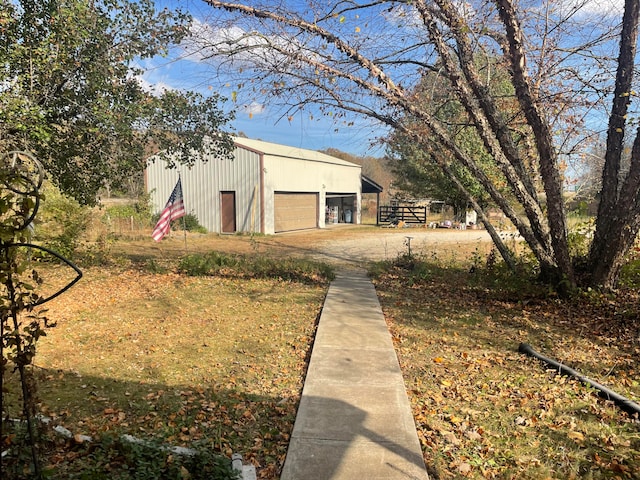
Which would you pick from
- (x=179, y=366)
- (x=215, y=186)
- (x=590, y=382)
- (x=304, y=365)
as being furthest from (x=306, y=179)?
(x=590, y=382)

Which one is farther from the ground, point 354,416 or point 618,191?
point 618,191

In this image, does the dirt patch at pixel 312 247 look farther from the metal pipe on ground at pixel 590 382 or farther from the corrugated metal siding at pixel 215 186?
the metal pipe on ground at pixel 590 382

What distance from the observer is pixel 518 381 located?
4.55 metres

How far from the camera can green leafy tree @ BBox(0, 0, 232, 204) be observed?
6.86 metres

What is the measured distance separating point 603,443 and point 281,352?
11.4 ft

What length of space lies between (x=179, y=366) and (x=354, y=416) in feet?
7.51

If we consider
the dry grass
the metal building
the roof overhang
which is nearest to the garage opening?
the roof overhang

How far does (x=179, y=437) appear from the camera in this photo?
335 cm

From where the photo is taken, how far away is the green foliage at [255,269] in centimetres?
1043

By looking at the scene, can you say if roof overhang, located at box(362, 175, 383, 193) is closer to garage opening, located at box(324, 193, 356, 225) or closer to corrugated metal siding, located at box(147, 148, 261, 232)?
garage opening, located at box(324, 193, 356, 225)

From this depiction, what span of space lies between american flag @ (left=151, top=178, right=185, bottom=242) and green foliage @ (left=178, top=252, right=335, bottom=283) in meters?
0.89

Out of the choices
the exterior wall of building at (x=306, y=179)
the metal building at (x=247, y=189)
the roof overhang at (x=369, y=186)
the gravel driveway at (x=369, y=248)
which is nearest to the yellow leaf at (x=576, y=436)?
the gravel driveway at (x=369, y=248)

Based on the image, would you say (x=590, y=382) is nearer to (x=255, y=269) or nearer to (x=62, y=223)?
(x=255, y=269)

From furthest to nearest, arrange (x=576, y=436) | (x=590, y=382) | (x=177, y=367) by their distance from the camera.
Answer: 1. (x=177, y=367)
2. (x=590, y=382)
3. (x=576, y=436)
